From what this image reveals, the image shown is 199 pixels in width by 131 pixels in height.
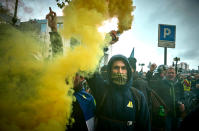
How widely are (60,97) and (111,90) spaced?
0.99 meters

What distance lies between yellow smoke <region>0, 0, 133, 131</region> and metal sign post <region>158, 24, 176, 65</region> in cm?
343

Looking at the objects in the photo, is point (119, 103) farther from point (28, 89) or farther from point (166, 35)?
point (166, 35)

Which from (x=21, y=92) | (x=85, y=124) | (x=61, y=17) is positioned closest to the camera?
(x=21, y=92)

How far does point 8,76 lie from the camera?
1.66 meters

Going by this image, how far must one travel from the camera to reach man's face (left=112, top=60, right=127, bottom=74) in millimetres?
2463

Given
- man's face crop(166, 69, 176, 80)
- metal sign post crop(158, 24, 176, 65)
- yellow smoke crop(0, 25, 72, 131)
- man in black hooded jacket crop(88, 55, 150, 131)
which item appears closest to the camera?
yellow smoke crop(0, 25, 72, 131)

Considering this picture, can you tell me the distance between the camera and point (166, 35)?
15.8 feet

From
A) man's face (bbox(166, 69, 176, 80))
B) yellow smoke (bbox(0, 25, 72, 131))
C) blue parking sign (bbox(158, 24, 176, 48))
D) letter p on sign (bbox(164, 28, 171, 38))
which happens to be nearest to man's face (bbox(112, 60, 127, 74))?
yellow smoke (bbox(0, 25, 72, 131))

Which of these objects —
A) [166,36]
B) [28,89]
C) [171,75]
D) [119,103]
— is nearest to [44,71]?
[28,89]

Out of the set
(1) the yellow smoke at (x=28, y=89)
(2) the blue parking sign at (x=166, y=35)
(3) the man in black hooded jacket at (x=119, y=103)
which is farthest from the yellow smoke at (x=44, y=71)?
(2) the blue parking sign at (x=166, y=35)

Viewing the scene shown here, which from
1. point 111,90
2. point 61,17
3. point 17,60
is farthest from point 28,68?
point 111,90

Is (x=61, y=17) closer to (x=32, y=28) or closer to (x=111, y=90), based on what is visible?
(x=32, y=28)

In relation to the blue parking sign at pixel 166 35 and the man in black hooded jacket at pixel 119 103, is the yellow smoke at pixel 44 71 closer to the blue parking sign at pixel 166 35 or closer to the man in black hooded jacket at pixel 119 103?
the man in black hooded jacket at pixel 119 103

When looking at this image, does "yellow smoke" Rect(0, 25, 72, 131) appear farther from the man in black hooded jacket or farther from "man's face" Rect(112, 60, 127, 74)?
"man's face" Rect(112, 60, 127, 74)
